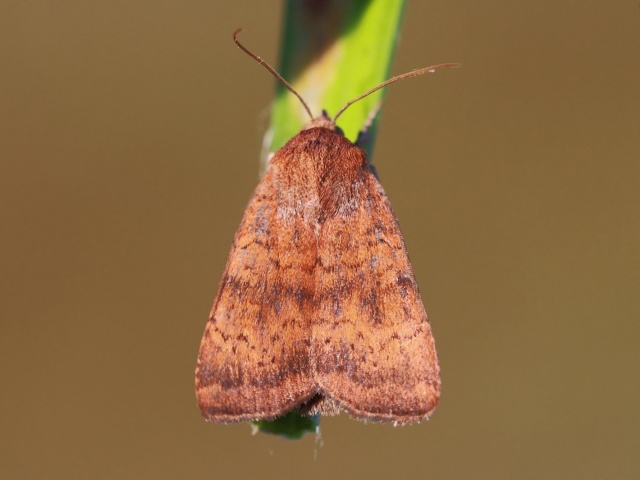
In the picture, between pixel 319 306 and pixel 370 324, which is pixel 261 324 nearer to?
pixel 319 306

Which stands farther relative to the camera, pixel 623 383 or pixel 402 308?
pixel 623 383

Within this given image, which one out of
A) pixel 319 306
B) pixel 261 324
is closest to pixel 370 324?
pixel 319 306

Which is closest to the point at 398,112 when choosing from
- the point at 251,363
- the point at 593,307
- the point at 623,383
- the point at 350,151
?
the point at 593,307

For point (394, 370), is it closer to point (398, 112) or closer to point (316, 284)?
A: point (316, 284)
